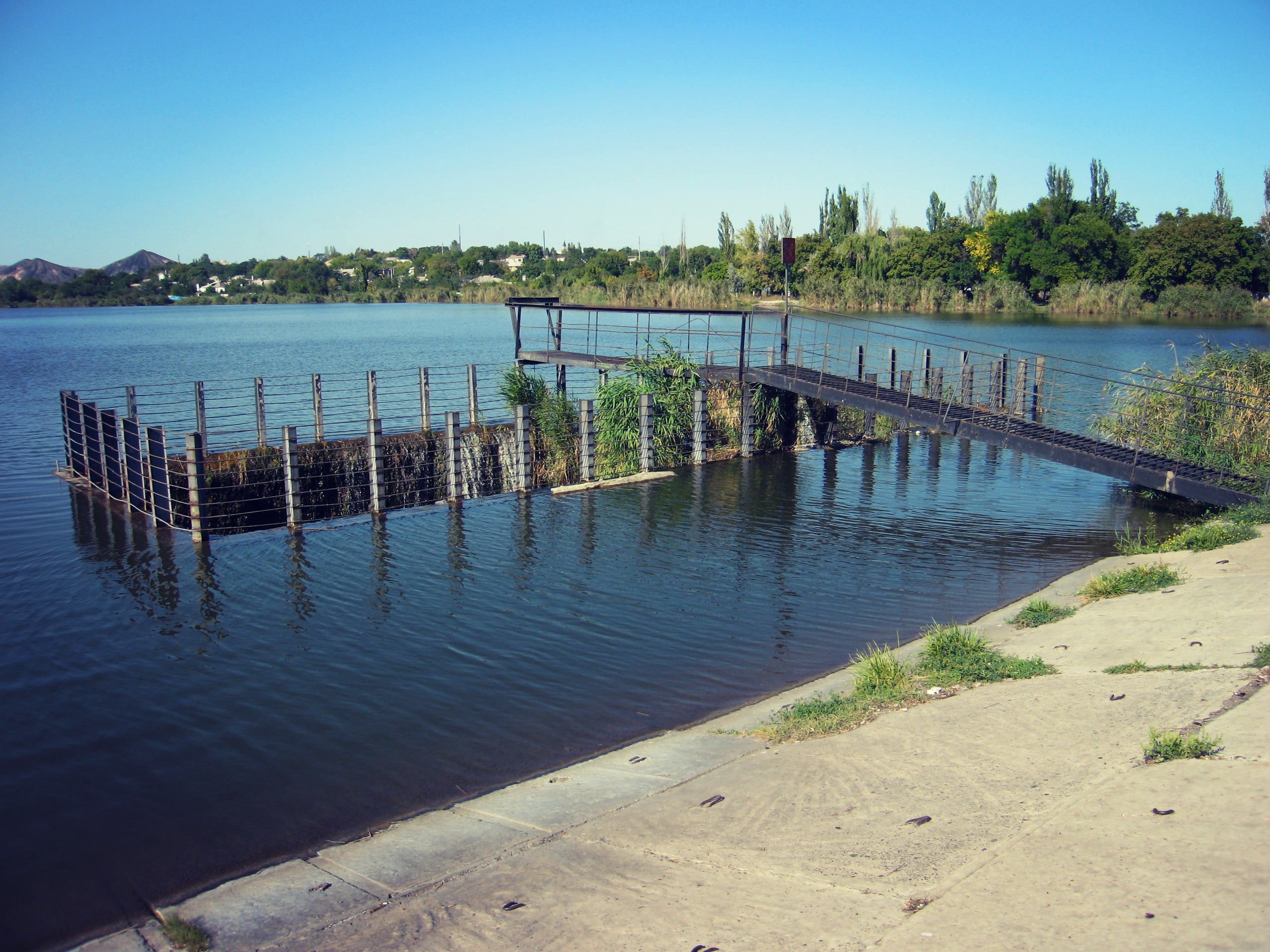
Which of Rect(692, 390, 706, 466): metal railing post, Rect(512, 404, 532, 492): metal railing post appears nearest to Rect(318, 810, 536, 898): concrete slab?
Rect(512, 404, 532, 492): metal railing post

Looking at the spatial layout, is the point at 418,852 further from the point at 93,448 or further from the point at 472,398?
the point at 93,448

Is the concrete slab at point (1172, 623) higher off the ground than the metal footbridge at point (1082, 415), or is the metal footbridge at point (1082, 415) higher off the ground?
the metal footbridge at point (1082, 415)

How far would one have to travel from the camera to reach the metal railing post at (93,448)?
18.5 m

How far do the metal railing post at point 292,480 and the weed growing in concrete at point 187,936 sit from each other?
10672 mm

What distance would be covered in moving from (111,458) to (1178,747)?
1850 centimetres

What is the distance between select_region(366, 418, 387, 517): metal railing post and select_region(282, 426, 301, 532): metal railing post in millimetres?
1417

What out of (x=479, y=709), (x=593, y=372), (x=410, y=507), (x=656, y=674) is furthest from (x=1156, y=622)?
(x=593, y=372)

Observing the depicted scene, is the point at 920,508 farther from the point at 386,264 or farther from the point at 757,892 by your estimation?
the point at 386,264

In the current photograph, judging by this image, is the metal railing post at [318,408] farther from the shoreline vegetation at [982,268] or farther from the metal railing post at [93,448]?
the shoreline vegetation at [982,268]

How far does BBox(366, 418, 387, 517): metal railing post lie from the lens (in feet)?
54.5

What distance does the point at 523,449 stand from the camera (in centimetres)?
1864

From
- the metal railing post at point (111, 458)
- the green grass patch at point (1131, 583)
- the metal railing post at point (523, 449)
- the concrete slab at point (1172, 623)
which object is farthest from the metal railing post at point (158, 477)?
the green grass patch at point (1131, 583)

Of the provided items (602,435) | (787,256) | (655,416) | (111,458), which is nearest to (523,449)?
(602,435)

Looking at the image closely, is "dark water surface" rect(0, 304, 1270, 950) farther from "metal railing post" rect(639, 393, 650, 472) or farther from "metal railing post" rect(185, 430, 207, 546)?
"metal railing post" rect(639, 393, 650, 472)
